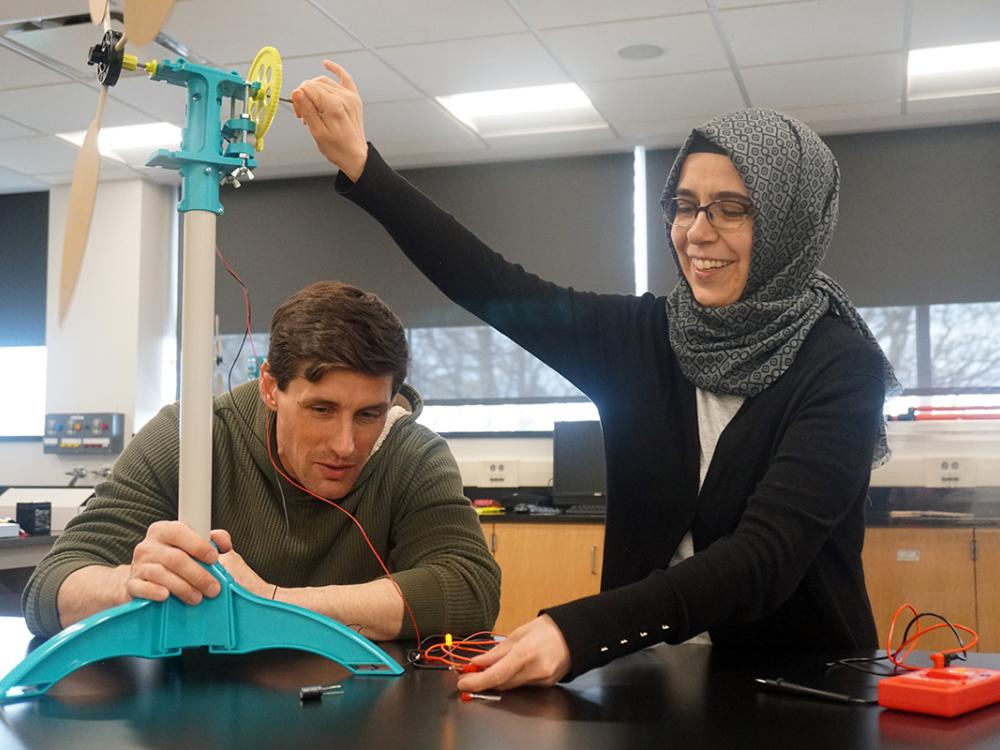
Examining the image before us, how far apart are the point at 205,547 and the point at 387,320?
56cm

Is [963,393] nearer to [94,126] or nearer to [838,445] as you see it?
[838,445]

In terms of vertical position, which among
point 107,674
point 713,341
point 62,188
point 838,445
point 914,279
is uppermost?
point 62,188

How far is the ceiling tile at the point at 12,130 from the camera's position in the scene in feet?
15.8

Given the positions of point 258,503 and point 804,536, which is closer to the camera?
point 804,536

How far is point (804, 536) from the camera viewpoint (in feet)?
3.76

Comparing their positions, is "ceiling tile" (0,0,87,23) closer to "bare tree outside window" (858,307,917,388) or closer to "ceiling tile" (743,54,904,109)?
"ceiling tile" (743,54,904,109)

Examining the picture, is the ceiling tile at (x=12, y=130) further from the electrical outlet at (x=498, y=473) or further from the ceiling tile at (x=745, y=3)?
the ceiling tile at (x=745, y=3)

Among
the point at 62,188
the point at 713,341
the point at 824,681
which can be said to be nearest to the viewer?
the point at 824,681

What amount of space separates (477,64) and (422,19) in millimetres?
448

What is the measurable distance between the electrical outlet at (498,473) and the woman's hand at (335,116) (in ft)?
12.6

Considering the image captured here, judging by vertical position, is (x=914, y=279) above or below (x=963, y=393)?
above

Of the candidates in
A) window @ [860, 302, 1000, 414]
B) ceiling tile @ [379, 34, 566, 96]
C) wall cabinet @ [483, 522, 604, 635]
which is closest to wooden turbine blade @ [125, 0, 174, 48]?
ceiling tile @ [379, 34, 566, 96]

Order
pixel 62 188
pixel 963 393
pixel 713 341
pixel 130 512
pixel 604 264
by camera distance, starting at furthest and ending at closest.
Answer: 1. pixel 62 188
2. pixel 604 264
3. pixel 963 393
4. pixel 130 512
5. pixel 713 341

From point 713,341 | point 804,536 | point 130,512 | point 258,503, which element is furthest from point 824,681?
point 130,512
